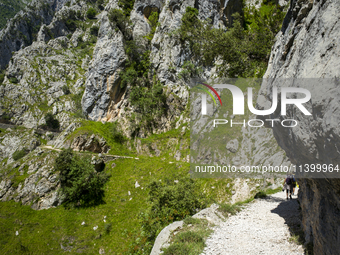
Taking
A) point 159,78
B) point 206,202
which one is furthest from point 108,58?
point 206,202

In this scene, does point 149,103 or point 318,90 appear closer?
point 318,90

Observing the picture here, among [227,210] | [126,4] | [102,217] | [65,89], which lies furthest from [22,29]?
[227,210]

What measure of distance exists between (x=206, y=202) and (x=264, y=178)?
20.2ft

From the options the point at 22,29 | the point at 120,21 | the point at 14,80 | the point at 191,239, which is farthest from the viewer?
the point at 22,29

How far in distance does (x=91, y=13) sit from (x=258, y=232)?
472 ft

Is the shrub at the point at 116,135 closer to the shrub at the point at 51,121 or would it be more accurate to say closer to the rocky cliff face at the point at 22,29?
the shrub at the point at 51,121

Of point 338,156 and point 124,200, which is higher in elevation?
point 338,156

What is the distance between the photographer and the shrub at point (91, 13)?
11906cm

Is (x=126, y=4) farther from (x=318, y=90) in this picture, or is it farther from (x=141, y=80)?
(x=318, y=90)

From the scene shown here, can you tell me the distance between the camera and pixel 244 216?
37.8 feet

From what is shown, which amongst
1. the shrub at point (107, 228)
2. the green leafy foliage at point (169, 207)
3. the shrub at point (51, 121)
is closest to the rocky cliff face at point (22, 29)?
the shrub at point (51, 121)

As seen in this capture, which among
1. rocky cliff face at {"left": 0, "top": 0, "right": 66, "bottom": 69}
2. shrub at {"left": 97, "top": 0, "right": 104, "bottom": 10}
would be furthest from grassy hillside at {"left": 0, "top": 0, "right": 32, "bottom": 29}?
shrub at {"left": 97, "top": 0, "right": 104, "bottom": 10}

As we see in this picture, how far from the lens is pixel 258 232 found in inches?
360

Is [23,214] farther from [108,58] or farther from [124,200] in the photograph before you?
[108,58]
